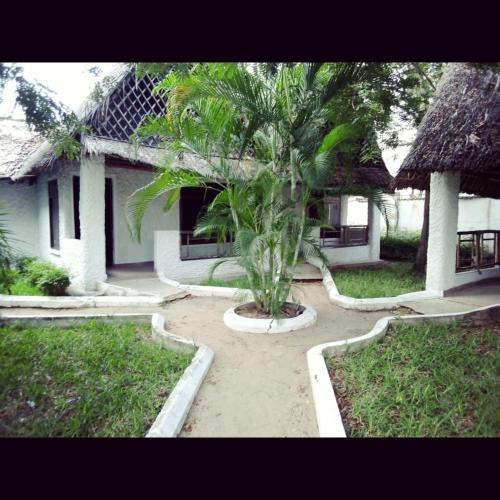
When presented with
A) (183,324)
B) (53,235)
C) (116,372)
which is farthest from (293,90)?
(53,235)

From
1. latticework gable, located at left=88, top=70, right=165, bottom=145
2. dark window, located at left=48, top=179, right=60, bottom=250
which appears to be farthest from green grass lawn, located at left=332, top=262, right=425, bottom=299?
dark window, located at left=48, top=179, right=60, bottom=250

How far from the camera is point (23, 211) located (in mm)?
10688

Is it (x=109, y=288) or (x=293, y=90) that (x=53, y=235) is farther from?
(x=293, y=90)

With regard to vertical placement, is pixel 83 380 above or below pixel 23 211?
below

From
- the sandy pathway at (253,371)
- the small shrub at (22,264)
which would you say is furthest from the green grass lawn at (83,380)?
the small shrub at (22,264)

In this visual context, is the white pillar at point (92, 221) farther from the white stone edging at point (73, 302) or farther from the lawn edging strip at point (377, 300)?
the lawn edging strip at point (377, 300)

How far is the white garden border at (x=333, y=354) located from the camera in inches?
122

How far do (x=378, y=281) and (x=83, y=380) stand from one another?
21.4ft

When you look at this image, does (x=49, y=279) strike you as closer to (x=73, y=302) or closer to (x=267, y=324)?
(x=73, y=302)

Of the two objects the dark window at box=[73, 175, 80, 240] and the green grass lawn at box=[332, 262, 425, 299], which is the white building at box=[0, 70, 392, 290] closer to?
the dark window at box=[73, 175, 80, 240]

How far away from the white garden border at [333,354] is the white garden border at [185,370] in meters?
1.11

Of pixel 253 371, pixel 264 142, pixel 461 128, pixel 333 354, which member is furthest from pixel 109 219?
pixel 461 128

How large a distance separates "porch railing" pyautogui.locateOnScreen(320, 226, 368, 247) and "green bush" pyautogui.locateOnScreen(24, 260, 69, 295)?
719 cm

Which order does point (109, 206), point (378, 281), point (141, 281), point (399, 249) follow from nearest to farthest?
1. point (141, 281)
2. point (378, 281)
3. point (109, 206)
4. point (399, 249)
